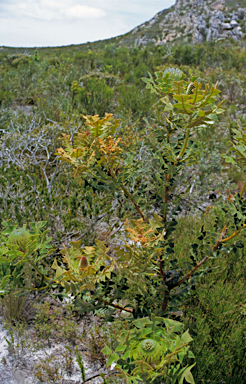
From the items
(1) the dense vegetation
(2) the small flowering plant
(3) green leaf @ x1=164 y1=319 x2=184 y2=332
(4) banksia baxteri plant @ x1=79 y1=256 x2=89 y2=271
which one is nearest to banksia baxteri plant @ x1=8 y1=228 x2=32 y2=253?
(1) the dense vegetation

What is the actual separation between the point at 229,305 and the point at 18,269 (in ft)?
4.28

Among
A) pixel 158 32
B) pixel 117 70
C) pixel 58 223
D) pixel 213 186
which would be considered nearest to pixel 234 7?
pixel 158 32

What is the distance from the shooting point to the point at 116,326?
1.78m

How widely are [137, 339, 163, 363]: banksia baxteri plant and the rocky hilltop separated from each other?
23.6 meters

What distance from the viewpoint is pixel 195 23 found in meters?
25.0

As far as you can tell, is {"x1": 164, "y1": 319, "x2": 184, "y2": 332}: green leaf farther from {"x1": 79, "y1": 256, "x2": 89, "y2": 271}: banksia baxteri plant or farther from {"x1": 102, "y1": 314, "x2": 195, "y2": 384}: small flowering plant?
{"x1": 79, "y1": 256, "x2": 89, "y2": 271}: banksia baxteri plant

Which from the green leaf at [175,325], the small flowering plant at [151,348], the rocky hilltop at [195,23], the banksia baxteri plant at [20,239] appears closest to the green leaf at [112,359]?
the small flowering plant at [151,348]

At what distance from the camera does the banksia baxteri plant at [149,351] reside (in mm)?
815

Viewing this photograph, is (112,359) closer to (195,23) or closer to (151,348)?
(151,348)

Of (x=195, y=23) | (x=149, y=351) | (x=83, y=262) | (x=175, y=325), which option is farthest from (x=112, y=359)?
(x=195, y=23)

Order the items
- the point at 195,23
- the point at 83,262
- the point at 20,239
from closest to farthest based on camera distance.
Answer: the point at 83,262, the point at 20,239, the point at 195,23

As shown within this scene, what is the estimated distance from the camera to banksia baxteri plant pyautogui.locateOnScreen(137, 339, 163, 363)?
2.67 feet

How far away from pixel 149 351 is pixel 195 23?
30.1 m

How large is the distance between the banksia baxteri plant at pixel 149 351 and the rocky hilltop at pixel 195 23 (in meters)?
23.6
